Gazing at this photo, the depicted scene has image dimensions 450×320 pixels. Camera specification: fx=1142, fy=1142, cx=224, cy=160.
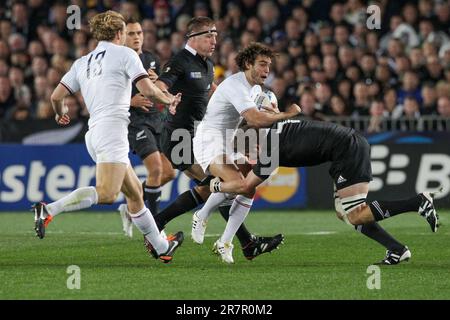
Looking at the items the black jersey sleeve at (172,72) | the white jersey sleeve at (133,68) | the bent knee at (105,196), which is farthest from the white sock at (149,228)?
the black jersey sleeve at (172,72)

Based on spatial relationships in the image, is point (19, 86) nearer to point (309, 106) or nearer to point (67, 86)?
point (309, 106)

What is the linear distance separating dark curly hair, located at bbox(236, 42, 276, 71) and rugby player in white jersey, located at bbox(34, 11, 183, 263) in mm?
900

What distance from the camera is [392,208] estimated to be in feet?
33.0

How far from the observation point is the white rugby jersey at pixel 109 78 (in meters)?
9.69

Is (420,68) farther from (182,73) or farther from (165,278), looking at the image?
(165,278)

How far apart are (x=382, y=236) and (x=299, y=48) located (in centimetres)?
924

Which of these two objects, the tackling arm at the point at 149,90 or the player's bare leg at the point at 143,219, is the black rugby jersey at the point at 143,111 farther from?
the tackling arm at the point at 149,90

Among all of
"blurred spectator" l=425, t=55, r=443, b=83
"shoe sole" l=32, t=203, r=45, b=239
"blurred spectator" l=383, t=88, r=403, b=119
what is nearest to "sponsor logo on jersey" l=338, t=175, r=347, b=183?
"shoe sole" l=32, t=203, r=45, b=239

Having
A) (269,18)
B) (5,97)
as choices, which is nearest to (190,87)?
(5,97)

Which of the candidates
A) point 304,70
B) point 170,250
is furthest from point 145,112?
point 304,70

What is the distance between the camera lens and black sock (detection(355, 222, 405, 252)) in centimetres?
1001

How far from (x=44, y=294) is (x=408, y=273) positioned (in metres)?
3.03

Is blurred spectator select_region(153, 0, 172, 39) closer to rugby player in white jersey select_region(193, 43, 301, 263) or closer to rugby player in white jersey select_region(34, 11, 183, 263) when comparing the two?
rugby player in white jersey select_region(193, 43, 301, 263)
